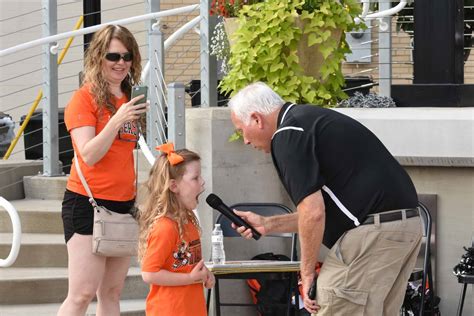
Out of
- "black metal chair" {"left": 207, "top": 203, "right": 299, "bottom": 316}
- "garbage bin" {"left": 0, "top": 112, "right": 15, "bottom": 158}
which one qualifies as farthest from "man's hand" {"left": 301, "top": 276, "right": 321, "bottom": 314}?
"garbage bin" {"left": 0, "top": 112, "right": 15, "bottom": 158}

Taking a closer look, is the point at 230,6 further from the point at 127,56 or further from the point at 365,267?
the point at 365,267

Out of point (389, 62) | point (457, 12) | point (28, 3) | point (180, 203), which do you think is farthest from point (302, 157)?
point (28, 3)

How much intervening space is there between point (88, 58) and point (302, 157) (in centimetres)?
176

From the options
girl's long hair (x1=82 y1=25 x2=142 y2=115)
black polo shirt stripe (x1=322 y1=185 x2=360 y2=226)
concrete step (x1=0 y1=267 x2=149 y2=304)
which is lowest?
concrete step (x1=0 y1=267 x2=149 y2=304)

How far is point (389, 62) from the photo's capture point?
8961 mm

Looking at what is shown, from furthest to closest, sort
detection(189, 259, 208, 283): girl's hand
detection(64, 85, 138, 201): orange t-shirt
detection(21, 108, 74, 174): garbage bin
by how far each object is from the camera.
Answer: detection(21, 108, 74, 174): garbage bin → detection(64, 85, 138, 201): orange t-shirt → detection(189, 259, 208, 283): girl's hand

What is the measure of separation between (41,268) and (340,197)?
3515 mm

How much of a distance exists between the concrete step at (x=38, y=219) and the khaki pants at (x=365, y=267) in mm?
3563

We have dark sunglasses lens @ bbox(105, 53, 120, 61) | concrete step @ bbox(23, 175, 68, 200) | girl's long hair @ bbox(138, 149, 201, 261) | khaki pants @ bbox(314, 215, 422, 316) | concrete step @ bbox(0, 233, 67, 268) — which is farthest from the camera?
concrete step @ bbox(23, 175, 68, 200)

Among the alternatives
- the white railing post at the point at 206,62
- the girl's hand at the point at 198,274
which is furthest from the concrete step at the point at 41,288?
the girl's hand at the point at 198,274

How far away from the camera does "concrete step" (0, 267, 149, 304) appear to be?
7449 millimetres

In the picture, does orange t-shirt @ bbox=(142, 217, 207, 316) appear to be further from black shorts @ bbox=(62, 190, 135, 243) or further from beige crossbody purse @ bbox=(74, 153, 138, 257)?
black shorts @ bbox=(62, 190, 135, 243)

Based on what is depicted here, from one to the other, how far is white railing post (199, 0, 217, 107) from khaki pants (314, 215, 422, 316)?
298 centimetres

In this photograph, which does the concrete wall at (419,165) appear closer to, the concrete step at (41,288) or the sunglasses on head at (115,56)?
the concrete step at (41,288)
